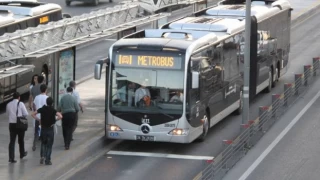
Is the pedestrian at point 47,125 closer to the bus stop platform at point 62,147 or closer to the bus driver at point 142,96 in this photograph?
the bus stop platform at point 62,147

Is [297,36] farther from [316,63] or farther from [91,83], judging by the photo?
[91,83]

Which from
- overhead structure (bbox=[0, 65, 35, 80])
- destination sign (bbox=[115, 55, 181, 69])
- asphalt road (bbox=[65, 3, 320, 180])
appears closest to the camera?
asphalt road (bbox=[65, 3, 320, 180])

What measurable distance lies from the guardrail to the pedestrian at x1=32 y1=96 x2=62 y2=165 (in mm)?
3514

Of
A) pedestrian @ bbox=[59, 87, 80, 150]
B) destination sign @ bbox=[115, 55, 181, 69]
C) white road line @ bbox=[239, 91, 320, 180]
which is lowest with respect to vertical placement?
white road line @ bbox=[239, 91, 320, 180]

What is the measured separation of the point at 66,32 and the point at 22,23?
4312mm

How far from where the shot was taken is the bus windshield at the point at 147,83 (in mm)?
23922

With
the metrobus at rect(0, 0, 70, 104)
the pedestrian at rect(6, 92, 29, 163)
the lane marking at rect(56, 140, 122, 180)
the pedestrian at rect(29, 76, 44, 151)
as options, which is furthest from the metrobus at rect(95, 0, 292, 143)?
the metrobus at rect(0, 0, 70, 104)

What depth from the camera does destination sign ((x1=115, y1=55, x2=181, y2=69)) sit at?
24.0 meters

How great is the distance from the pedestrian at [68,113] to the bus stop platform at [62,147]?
0.39 meters

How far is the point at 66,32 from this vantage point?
2784cm

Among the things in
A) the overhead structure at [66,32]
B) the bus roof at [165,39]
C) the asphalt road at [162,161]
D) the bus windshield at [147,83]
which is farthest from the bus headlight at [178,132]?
the overhead structure at [66,32]

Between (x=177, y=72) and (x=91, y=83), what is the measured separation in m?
11.1

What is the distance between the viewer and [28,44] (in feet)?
84.0

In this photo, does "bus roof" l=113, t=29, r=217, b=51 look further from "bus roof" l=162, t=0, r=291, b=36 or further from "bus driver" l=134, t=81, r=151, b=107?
"bus roof" l=162, t=0, r=291, b=36
